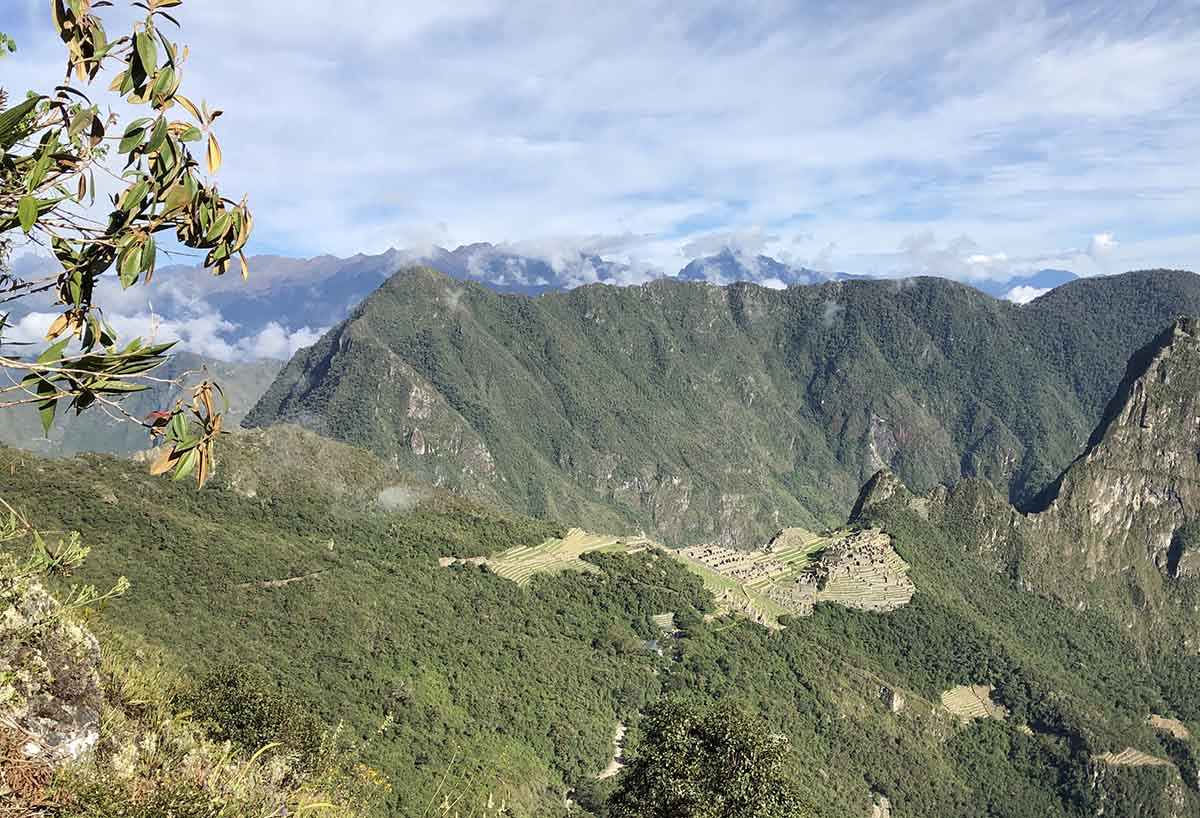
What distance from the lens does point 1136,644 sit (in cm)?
14162

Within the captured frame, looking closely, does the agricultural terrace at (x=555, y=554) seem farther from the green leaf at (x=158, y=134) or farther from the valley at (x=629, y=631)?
the green leaf at (x=158, y=134)

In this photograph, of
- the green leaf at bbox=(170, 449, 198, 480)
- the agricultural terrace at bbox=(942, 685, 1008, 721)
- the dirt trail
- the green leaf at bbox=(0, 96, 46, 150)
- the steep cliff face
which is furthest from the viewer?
the steep cliff face

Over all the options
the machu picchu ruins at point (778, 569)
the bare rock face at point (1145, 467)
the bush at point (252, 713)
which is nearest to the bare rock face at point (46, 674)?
the bush at point (252, 713)

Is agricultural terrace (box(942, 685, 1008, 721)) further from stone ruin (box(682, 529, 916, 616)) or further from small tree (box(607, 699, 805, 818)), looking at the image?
small tree (box(607, 699, 805, 818))

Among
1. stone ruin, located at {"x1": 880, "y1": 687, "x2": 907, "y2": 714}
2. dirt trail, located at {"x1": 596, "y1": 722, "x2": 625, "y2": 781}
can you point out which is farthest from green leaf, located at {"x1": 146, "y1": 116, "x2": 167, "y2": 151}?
stone ruin, located at {"x1": 880, "y1": 687, "x2": 907, "y2": 714}

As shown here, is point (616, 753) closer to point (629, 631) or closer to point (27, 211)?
point (629, 631)

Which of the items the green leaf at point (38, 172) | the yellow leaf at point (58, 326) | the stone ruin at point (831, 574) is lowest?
the stone ruin at point (831, 574)

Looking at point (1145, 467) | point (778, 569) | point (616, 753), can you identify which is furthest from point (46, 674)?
point (1145, 467)

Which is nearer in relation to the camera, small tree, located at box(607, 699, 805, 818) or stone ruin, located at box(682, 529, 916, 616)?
small tree, located at box(607, 699, 805, 818)

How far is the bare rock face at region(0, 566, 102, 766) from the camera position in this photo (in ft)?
23.8

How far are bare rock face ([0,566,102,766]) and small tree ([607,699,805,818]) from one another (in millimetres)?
18127

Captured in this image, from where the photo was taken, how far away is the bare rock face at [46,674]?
23.8 feet

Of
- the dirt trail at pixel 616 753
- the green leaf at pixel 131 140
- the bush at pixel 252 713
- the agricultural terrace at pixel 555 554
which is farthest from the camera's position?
the agricultural terrace at pixel 555 554

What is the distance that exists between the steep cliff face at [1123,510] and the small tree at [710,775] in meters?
119
